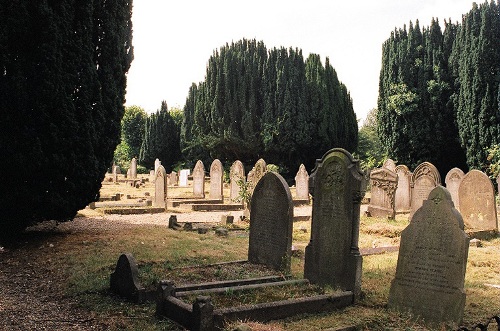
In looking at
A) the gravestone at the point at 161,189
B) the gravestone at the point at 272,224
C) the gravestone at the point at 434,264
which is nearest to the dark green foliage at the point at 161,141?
the gravestone at the point at 161,189

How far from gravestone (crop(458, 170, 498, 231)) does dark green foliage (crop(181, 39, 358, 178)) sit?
21.4m

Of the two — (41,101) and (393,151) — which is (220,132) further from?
(41,101)

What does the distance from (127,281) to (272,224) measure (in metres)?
2.63

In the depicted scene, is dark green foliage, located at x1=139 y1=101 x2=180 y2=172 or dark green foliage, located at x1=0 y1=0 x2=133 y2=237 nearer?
dark green foliage, located at x1=0 y1=0 x2=133 y2=237

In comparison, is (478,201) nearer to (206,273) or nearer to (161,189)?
(206,273)

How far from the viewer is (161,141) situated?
47.0 meters

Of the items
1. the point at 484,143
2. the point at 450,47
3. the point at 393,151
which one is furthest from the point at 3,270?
the point at 450,47

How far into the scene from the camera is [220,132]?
35500 millimetres

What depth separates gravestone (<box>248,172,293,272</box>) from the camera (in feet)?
25.0

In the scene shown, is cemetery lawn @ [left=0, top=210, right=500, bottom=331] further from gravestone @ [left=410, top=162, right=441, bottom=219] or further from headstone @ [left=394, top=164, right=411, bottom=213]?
headstone @ [left=394, top=164, right=411, bottom=213]

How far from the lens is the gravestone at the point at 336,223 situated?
6598 mm

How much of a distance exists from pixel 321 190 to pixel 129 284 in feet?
9.76

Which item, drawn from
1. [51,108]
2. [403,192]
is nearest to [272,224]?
[51,108]

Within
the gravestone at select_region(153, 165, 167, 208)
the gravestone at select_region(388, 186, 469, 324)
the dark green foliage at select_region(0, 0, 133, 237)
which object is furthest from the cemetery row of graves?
the gravestone at select_region(153, 165, 167, 208)
